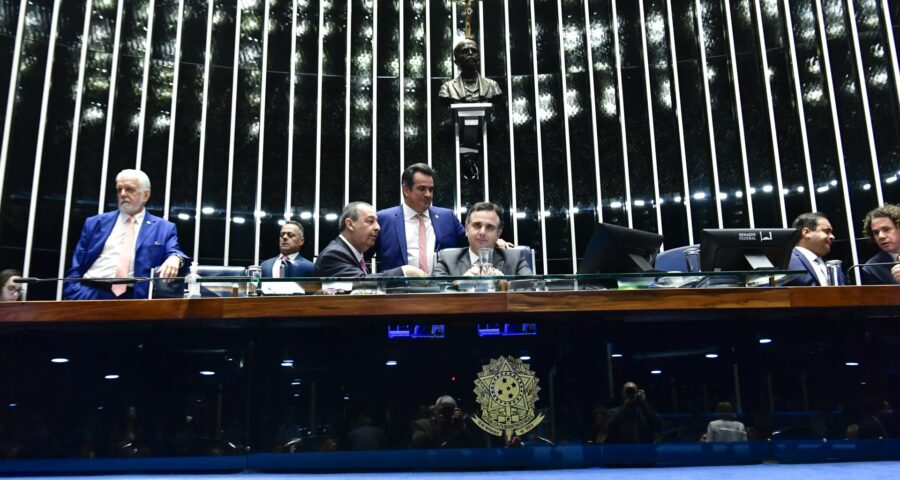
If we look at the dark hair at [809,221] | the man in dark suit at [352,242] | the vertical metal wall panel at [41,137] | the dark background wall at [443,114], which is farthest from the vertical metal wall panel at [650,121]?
the vertical metal wall panel at [41,137]

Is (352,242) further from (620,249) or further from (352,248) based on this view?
(620,249)

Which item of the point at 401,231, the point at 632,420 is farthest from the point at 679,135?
the point at 632,420

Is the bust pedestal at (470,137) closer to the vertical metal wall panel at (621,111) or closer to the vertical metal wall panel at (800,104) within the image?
the vertical metal wall panel at (621,111)

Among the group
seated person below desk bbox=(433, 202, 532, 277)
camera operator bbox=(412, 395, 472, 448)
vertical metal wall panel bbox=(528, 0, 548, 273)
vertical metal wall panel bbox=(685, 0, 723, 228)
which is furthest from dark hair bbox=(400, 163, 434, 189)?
vertical metal wall panel bbox=(685, 0, 723, 228)

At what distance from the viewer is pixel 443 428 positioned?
2.29 metres

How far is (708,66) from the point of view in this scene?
21.4ft

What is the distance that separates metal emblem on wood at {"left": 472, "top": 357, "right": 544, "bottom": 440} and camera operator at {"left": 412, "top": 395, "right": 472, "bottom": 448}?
5 centimetres

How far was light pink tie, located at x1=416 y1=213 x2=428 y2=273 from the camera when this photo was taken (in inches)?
152

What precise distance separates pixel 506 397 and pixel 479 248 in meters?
1.04

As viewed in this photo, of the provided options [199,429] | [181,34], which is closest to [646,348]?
[199,429]

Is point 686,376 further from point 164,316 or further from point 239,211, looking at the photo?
point 239,211

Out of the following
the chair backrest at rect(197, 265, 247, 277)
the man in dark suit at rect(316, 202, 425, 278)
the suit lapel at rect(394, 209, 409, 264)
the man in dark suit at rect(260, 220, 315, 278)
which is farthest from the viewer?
the man in dark suit at rect(260, 220, 315, 278)

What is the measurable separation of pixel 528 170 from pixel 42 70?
4157mm

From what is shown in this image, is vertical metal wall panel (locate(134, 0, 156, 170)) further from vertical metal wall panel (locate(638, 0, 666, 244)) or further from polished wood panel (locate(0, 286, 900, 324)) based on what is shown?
vertical metal wall panel (locate(638, 0, 666, 244))
